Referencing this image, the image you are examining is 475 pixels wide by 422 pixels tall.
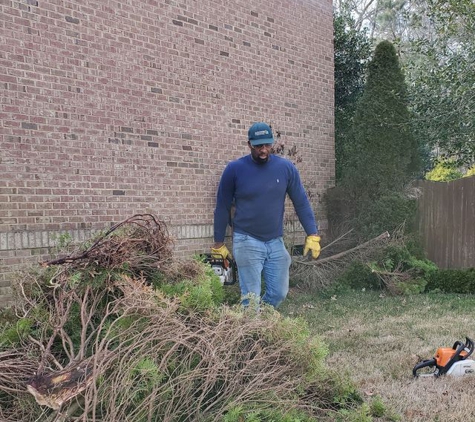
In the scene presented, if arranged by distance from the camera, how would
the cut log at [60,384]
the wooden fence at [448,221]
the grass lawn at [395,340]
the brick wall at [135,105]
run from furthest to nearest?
the wooden fence at [448,221]
the brick wall at [135,105]
the grass lawn at [395,340]
the cut log at [60,384]

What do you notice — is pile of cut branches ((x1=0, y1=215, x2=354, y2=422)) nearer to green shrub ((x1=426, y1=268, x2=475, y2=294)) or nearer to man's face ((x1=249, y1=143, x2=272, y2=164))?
man's face ((x1=249, y1=143, x2=272, y2=164))

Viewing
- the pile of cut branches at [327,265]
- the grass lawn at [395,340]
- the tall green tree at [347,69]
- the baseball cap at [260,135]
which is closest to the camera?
the grass lawn at [395,340]

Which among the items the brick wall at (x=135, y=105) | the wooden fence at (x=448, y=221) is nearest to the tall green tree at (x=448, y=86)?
the wooden fence at (x=448, y=221)

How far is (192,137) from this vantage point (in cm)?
691

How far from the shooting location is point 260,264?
4.86 meters

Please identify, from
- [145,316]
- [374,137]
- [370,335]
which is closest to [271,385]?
[145,316]

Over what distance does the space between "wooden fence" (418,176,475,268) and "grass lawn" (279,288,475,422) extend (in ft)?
4.68

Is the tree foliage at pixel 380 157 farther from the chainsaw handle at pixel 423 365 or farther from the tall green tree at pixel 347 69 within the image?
the chainsaw handle at pixel 423 365

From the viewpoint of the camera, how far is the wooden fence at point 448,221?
27.7 ft

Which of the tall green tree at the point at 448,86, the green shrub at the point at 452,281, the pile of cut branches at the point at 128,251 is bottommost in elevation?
the green shrub at the point at 452,281

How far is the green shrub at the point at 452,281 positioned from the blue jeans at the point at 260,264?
12.3 ft

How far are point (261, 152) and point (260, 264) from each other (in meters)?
1.05

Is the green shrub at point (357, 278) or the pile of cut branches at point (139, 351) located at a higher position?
the pile of cut branches at point (139, 351)

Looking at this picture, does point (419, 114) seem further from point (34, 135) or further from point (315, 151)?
point (34, 135)
